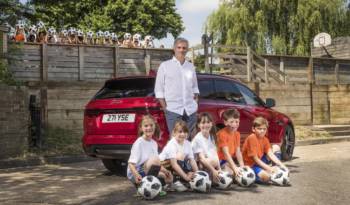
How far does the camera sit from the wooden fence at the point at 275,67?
18250 mm

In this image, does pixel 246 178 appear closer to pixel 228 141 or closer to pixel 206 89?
pixel 228 141

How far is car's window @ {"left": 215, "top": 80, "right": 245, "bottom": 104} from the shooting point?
8297 millimetres

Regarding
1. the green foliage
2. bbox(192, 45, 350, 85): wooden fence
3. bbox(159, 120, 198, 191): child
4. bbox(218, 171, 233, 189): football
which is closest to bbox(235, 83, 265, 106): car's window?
bbox(218, 171, 233, 189): football

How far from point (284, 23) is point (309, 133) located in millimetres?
16918

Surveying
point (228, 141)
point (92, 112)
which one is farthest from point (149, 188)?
point (92, 112)

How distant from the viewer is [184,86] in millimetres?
6484

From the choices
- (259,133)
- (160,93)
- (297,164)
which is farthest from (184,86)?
(297,164)

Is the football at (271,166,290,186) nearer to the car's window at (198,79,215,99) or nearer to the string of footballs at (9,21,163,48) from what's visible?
the car's window at (198,79,215,99)

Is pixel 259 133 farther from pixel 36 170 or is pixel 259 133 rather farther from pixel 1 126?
pixel 1 126

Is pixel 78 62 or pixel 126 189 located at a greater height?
pixel 78 62

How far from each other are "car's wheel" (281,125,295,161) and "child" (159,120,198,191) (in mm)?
4171

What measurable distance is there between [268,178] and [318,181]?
89 cm

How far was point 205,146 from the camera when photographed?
651 cm

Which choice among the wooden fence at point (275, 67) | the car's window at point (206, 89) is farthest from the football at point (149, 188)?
the wooden fence at point (275, 67)
